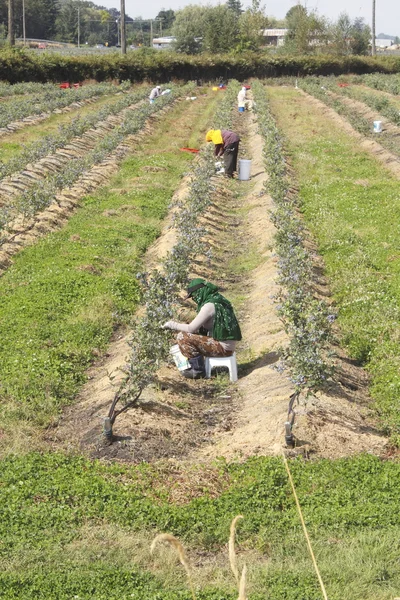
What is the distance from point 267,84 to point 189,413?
173ft

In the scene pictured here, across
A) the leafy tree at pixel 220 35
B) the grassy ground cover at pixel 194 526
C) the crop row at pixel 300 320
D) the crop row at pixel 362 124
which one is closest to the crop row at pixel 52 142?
the crop row at pixel 300 320

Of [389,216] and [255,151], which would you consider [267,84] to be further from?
[389,216]

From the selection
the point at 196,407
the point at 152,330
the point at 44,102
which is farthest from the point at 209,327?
the point at 44,102

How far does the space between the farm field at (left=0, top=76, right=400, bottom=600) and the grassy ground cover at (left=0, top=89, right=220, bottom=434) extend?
4 cm

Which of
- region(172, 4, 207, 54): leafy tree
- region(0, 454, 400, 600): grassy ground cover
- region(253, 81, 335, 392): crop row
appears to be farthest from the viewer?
region(172, 4, 207, 54): leafy tree

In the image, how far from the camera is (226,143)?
75.3 ft

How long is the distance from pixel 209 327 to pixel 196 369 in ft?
1.74

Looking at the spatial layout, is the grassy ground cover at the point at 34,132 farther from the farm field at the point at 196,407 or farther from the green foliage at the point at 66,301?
the green foliage at the point at 66,301

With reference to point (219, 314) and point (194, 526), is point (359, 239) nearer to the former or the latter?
point (219, 314)

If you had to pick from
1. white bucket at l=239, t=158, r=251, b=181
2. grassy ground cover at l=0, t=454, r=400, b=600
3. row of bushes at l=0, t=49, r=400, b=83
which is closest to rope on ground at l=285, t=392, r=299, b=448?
grassy ground cover at l=0, t=454, r=400, b=600

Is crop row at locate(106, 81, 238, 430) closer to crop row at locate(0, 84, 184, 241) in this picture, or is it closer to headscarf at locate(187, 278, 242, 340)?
headscarf at locate(187, 278, 242, 340)

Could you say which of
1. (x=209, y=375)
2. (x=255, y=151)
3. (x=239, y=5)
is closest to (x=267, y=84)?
(x=255, y=151)

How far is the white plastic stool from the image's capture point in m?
10.8

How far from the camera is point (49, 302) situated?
13188 millimetres
